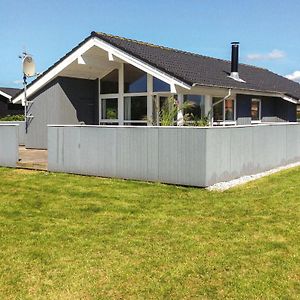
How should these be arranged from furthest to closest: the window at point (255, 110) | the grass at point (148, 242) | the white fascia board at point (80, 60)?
1. the window at point (255, 110)
2. the white fascia board at point (80, 60)
3. the grass at point (148, 242)

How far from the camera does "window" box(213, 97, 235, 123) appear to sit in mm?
18038

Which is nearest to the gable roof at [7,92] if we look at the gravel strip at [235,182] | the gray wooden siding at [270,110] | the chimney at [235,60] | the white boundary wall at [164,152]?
the chimney at [235,60]

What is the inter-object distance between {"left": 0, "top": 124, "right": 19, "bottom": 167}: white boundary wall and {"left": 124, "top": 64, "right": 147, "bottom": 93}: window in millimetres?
5583

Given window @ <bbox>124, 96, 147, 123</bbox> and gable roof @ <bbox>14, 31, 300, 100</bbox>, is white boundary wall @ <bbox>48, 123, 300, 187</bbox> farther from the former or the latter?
window @ <bbox>124, 96, 147, 123</bbox>

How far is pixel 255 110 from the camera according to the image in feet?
70.6

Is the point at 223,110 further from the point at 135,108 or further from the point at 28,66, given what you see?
the point at 28,66

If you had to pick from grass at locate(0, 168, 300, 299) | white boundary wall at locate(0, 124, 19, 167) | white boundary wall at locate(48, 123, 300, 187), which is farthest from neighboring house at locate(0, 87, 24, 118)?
grass at locate(0, 168, 300, 299)

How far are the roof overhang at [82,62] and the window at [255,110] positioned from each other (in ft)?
25.7

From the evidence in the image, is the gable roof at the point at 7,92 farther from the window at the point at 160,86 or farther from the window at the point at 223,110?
the window at the point at 160,86

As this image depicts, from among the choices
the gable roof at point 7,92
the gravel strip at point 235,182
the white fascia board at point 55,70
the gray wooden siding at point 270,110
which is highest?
the gable roof at point 7,92

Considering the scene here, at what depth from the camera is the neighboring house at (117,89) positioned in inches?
632

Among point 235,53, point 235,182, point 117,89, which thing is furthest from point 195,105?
point 235,182

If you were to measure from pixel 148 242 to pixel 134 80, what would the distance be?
11769 millimetres

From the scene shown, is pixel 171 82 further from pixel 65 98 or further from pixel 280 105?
pixel 280 105
